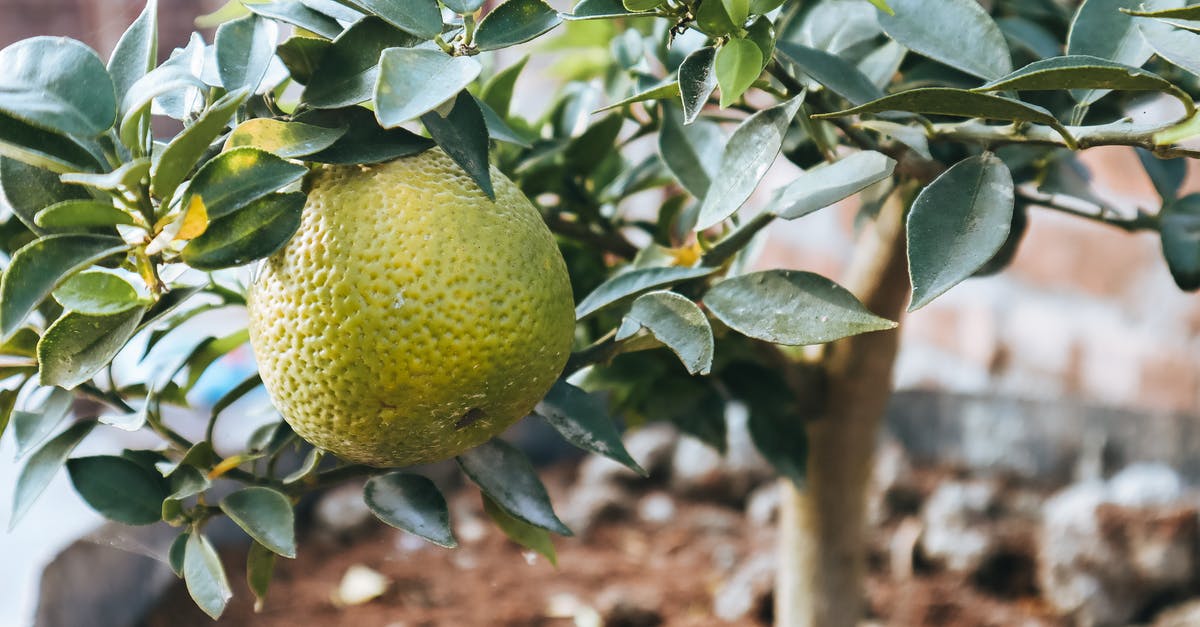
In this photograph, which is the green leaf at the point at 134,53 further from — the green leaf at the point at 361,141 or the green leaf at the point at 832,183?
the green leaf at the point at 832,183

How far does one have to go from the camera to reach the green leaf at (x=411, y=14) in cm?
27

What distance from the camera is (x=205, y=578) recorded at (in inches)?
12.5

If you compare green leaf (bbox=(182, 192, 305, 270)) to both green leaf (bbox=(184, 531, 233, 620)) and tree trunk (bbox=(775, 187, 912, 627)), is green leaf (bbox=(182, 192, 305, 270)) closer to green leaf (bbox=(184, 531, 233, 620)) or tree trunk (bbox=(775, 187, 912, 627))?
green leaf (bbox=(184, 531, 233, 620))

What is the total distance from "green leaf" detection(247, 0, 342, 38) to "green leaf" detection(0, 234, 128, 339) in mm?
77

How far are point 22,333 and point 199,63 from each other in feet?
0.44

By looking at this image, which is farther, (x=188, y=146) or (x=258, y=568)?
(x=258, y=568)

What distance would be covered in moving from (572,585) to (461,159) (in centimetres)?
71

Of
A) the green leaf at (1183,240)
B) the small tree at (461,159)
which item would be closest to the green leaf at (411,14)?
the small tree at (461,159)

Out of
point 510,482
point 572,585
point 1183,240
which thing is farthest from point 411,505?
point 572,585

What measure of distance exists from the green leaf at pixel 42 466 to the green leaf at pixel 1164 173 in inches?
17.2

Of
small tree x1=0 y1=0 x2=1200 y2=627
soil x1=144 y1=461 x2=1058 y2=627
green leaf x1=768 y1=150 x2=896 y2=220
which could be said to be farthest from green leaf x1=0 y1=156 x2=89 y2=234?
soil x1=144 y1=461 x2=1058 y2=627

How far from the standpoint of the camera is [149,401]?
350mm

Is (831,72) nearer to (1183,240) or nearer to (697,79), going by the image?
(697,79)

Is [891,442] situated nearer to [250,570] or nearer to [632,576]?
[632,576]
